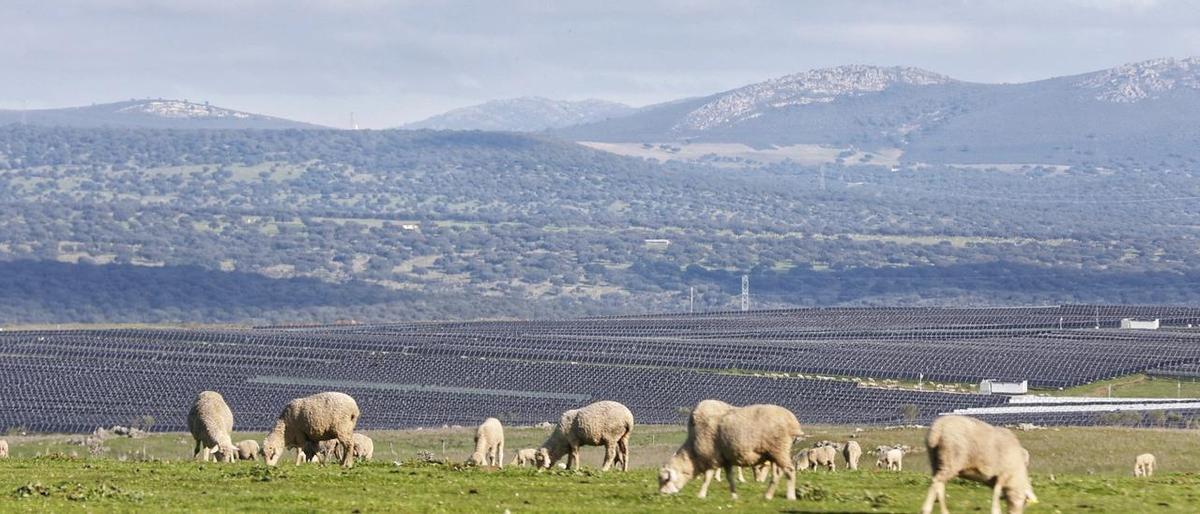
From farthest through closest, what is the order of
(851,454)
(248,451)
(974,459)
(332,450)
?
(851,454), (248,451), (332,450), (974,459)

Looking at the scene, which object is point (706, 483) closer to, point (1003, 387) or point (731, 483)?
point (731, 483)

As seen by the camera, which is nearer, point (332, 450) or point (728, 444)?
point (728, 444)

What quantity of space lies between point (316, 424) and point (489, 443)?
695cm

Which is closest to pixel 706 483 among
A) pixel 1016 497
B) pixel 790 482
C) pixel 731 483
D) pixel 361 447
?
pixel 731 483

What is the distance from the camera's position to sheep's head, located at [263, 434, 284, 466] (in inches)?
1851

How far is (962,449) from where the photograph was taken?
32.4 metres

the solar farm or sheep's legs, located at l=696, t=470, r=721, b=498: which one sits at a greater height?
sheep's legs, located at l=696, t=470, r=721, b=498

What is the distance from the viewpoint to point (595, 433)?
47.4 m

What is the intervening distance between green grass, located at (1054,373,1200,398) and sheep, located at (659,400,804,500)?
9146 cm

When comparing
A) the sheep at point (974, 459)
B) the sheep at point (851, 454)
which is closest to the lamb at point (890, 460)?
the sheep at point (851, 454)

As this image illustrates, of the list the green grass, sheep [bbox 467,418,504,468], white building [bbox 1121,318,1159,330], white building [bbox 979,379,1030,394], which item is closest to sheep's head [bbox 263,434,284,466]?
sheep [bbox 467,418,504,468]

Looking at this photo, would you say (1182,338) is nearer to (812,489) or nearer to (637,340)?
(637,340)

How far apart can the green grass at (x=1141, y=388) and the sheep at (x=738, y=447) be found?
91457 millimetres

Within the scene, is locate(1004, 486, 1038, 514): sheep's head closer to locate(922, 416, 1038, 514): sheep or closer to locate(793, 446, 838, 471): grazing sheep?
locate(922, 416, 1038, 514): sheep
